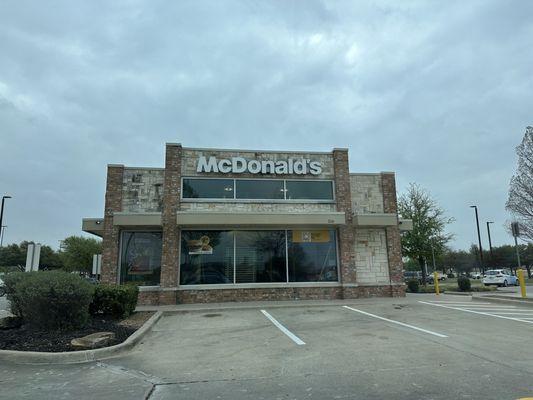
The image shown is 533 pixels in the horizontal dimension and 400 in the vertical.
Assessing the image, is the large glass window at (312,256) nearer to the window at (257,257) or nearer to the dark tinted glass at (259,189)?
the window at (257,257)

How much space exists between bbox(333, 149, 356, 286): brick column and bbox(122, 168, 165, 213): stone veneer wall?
25.6 ft

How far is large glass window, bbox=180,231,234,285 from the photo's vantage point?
17578 mm

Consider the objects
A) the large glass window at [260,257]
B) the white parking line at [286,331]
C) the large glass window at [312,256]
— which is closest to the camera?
the white parking line at [286,331]

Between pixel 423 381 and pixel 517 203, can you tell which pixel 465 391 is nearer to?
pixel 423 381

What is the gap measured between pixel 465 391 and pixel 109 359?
6.01m

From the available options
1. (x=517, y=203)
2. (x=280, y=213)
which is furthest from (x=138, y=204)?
(x=517, y=203)

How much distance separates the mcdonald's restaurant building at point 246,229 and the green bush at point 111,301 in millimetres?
4374

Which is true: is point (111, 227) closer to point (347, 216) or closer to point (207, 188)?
point (207, 188)

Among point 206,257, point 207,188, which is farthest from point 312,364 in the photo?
point 207,188

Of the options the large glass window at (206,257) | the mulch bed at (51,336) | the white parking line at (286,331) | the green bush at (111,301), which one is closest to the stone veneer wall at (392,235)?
the large glass window at (206,257)

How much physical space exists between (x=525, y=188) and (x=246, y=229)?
22.7 m

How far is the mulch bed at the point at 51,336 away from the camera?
8156mm

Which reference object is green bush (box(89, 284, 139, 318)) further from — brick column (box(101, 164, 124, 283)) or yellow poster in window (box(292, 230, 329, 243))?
yellow poster in window (box(292, 230, 329, 243))

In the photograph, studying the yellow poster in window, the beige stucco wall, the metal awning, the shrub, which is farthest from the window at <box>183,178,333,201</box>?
the shrub
